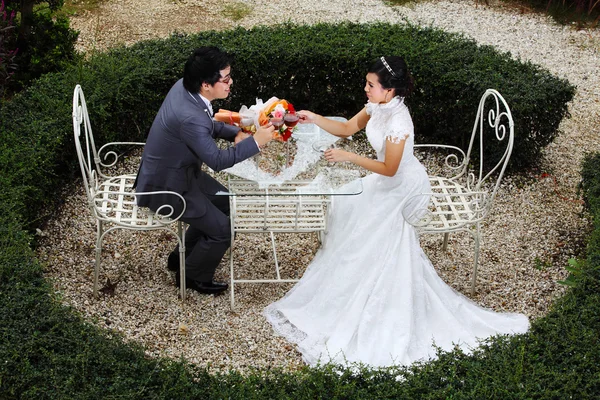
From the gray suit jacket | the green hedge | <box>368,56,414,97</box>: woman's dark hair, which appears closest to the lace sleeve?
<box>368,56,414,97</box>: woman's dark hair

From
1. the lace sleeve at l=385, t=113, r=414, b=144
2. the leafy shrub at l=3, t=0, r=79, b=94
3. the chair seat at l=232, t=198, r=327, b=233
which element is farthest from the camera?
the leafy shrub at l=3, t=0, r=79, b=94

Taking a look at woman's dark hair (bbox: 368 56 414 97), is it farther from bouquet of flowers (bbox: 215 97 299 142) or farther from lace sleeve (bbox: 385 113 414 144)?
bouquet of flowers (bbox: 215 97 299 142)

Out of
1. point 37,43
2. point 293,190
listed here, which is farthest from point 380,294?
point 37,43


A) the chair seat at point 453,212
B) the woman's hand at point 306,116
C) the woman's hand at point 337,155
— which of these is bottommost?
the chair seat at point 453,212

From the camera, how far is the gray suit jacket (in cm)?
479

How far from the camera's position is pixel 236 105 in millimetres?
7195

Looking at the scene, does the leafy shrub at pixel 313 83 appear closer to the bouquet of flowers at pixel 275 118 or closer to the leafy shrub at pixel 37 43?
the leafy shrub at pixel 37 43

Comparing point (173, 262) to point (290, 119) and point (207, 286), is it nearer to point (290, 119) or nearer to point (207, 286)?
point (207, 286)

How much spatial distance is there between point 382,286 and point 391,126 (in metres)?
0.99

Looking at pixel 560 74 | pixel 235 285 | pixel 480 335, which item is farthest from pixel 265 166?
pixel 560 74

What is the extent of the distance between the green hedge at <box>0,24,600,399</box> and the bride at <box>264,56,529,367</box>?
33cm

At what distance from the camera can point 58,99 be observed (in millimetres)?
6305

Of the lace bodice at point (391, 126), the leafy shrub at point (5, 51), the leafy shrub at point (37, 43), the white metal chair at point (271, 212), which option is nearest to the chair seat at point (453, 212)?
the lace bodice at point (391, 126)

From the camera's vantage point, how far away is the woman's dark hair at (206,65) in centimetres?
477
